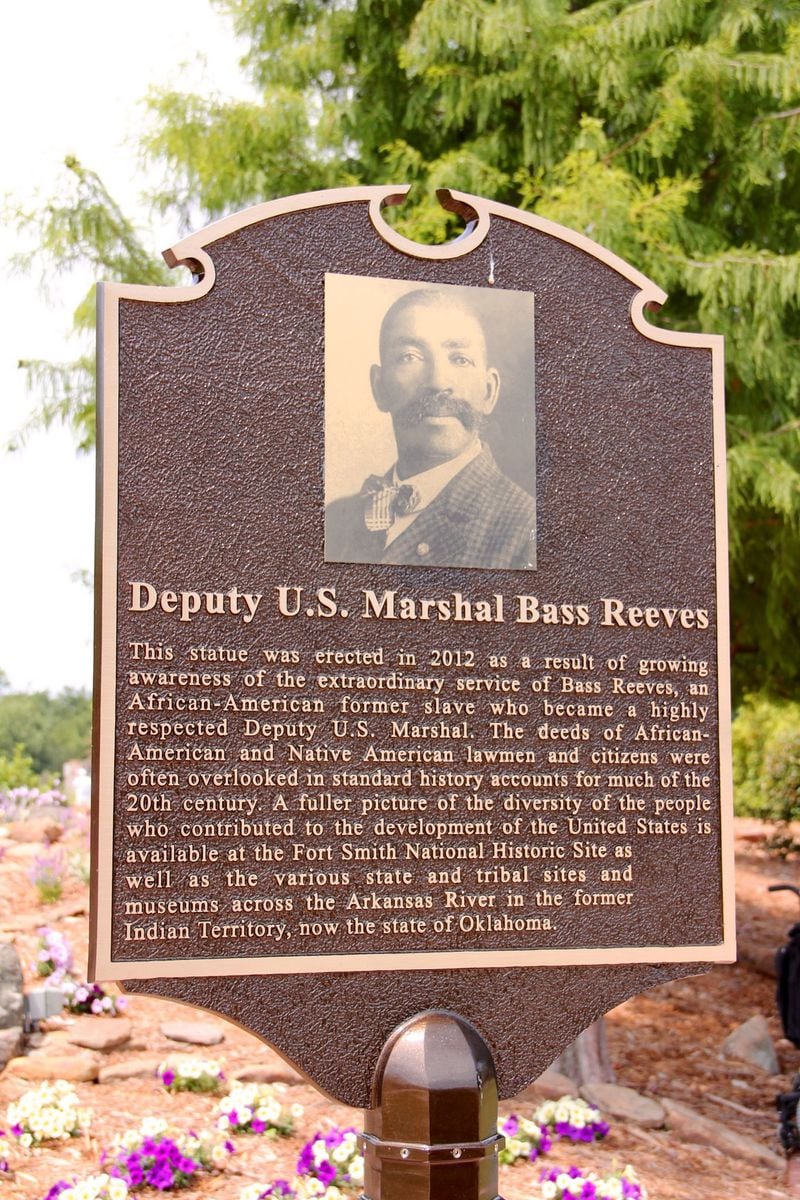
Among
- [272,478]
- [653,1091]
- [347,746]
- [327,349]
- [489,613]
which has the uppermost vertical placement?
[327,349]

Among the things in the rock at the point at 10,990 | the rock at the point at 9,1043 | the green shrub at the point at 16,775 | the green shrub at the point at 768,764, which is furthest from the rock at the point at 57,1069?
the green shrub at the point at 768,764

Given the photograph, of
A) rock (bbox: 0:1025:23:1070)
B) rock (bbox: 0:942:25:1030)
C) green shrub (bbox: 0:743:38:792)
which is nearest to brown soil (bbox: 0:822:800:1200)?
rock (bbox: 0:1025:23:1070)

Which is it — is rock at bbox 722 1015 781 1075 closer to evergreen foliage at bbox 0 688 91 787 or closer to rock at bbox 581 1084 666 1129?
rock at bbox 581 1084 666 1129

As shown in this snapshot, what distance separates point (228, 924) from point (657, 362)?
1.99 m

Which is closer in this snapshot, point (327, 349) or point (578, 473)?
point (327, 349)

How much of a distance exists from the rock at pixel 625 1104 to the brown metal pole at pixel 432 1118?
3435 mm

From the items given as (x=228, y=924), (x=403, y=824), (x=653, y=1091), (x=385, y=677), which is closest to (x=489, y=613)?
(x=385, y=677)

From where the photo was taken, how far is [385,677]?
3.27m

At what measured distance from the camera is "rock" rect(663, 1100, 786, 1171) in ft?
20.0

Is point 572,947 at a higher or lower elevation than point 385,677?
lower

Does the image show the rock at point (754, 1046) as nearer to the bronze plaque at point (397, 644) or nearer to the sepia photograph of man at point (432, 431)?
the bronze plaque at point (397, 644)

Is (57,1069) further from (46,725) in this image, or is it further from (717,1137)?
(46,725)

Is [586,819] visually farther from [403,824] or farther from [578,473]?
[578,473]

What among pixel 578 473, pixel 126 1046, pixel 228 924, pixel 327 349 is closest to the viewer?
pixel 228 924
